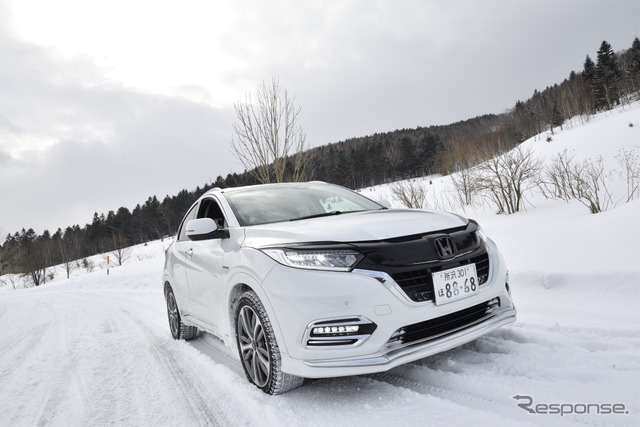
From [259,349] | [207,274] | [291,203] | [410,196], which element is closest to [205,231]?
[207,274]

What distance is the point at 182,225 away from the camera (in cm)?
485

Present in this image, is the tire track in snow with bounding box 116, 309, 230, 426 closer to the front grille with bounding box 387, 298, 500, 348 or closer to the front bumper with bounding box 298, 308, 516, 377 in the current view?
the front bumper with bounding box 298, 308, 516, 377

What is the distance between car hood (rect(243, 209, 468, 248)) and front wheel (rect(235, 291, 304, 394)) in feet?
1.46

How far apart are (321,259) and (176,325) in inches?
126

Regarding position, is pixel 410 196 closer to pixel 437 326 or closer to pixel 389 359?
pixel 437 326

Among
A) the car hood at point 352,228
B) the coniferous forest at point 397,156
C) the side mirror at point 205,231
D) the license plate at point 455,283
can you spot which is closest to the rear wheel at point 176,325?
the side mirror at point 205,231

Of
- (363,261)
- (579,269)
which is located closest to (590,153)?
(579,269)

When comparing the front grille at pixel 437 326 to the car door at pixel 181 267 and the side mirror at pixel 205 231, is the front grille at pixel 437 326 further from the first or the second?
the car door at pixel 181 267

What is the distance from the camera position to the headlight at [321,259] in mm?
2252

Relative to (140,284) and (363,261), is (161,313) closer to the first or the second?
(363,261)

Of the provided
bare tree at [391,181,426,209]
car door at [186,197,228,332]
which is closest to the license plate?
car door at [186,197,228,332]

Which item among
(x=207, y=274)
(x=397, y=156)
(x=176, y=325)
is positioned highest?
(x=397, y=156)

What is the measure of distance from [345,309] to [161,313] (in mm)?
5985

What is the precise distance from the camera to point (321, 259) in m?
2.30
